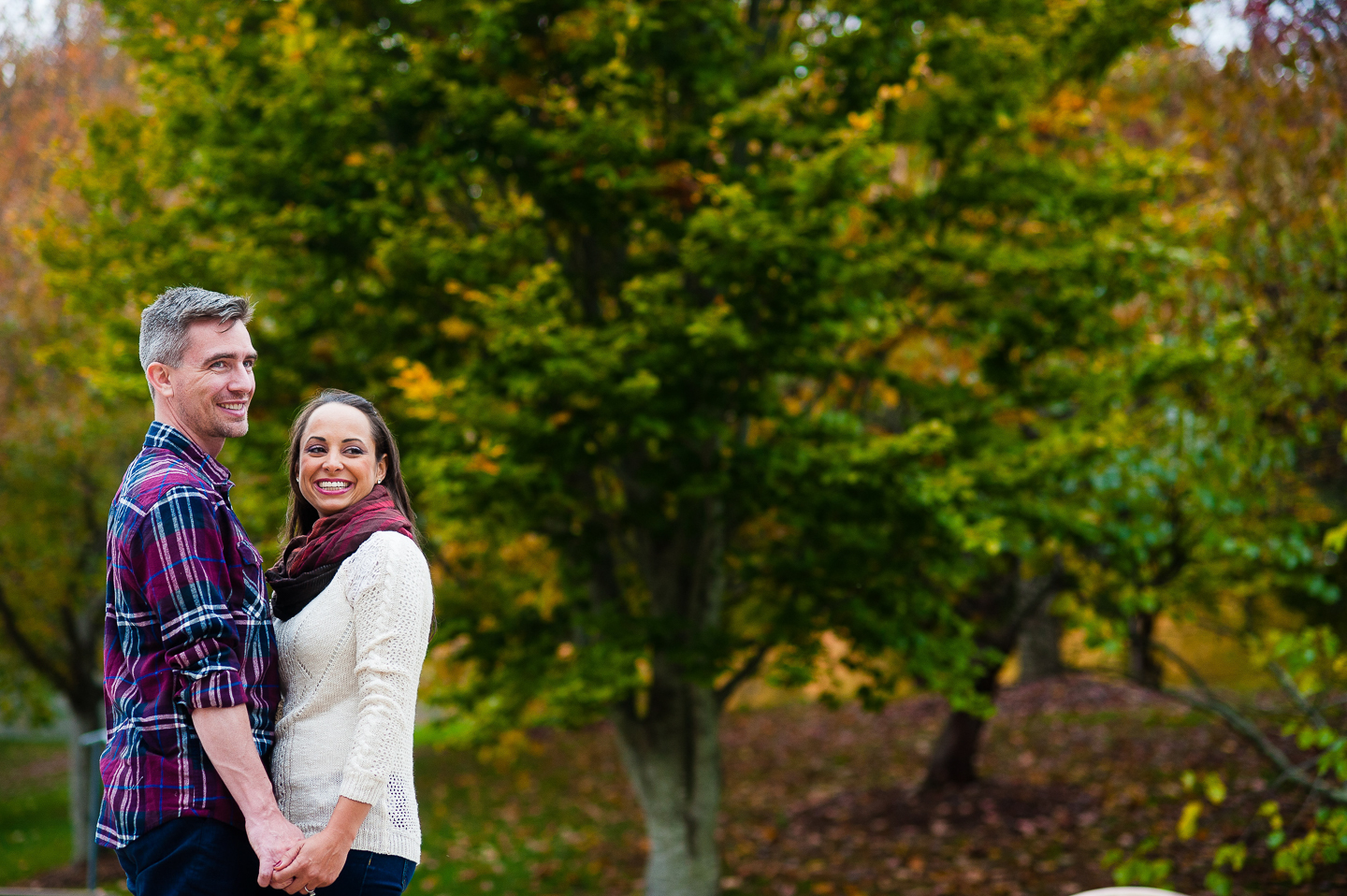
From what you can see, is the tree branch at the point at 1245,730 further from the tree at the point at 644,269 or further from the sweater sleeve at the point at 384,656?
the sweater sleeve at the point at 384,656

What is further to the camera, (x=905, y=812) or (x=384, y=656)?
(x=905, y=812)

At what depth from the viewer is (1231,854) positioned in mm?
4711

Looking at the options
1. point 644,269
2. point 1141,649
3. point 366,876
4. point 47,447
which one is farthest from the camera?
point 47,447

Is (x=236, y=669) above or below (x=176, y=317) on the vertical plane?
below

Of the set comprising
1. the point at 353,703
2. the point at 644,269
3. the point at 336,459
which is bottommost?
the point at 353,703

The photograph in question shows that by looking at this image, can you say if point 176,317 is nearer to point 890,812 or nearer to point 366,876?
point 366,876

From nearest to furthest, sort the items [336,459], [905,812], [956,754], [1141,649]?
1. [336,459]
2. [1141,649]
3. [905,812]
4. [956,754]

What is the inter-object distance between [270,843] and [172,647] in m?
0.39

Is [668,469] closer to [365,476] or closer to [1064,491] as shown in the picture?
[1064,491]

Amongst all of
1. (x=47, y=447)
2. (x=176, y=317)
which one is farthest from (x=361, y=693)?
(x=47, y=447)

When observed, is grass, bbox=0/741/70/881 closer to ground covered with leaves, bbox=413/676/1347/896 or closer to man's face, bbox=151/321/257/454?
ground covered with leaves, bbox=413/676/1347/896

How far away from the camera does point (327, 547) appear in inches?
82.7

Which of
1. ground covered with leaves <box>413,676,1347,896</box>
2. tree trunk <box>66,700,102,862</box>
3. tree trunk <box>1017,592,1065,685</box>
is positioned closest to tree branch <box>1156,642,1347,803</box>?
ground covered with leaves <box>413,676,1347,896</box>

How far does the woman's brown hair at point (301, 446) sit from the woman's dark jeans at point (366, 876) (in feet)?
2.04
